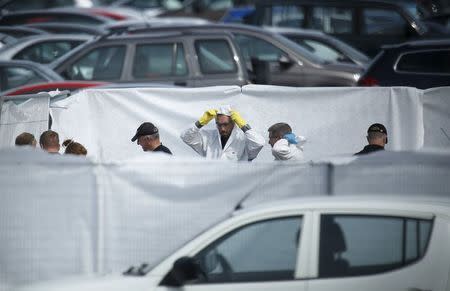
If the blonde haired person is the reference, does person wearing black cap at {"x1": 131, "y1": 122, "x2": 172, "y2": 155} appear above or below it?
above

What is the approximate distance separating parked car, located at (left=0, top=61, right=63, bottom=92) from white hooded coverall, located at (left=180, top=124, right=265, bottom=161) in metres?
4.38

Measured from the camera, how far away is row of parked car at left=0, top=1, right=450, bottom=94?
1533 centimetres

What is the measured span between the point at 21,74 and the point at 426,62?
5.71 meters

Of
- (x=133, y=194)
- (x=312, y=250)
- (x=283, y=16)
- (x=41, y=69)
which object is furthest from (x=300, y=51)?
(x=312, y=250)

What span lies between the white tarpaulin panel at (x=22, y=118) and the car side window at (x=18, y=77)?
12.6 feet

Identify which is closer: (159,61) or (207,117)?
(207,117)

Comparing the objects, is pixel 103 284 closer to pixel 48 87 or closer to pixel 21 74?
pixel 48 87

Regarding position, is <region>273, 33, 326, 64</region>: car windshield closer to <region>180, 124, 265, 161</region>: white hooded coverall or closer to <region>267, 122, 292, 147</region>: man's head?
<region>180, 124, 265, 161</region>: white hooded coverall

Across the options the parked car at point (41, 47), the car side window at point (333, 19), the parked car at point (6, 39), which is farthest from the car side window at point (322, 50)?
the parked car at point (6, 39)

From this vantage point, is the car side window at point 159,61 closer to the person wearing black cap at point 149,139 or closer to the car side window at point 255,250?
the person wearing black cap at point 149,139

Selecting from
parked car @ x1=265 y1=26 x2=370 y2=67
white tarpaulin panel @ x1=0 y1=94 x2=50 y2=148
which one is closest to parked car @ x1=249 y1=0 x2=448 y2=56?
parked car @ x1=265 y1=26 x2=370 y2=67

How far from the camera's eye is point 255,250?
23.8 ft

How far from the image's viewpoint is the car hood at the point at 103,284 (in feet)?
23.4

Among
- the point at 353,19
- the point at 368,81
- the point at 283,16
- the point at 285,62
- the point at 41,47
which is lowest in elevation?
the point at 368,81
